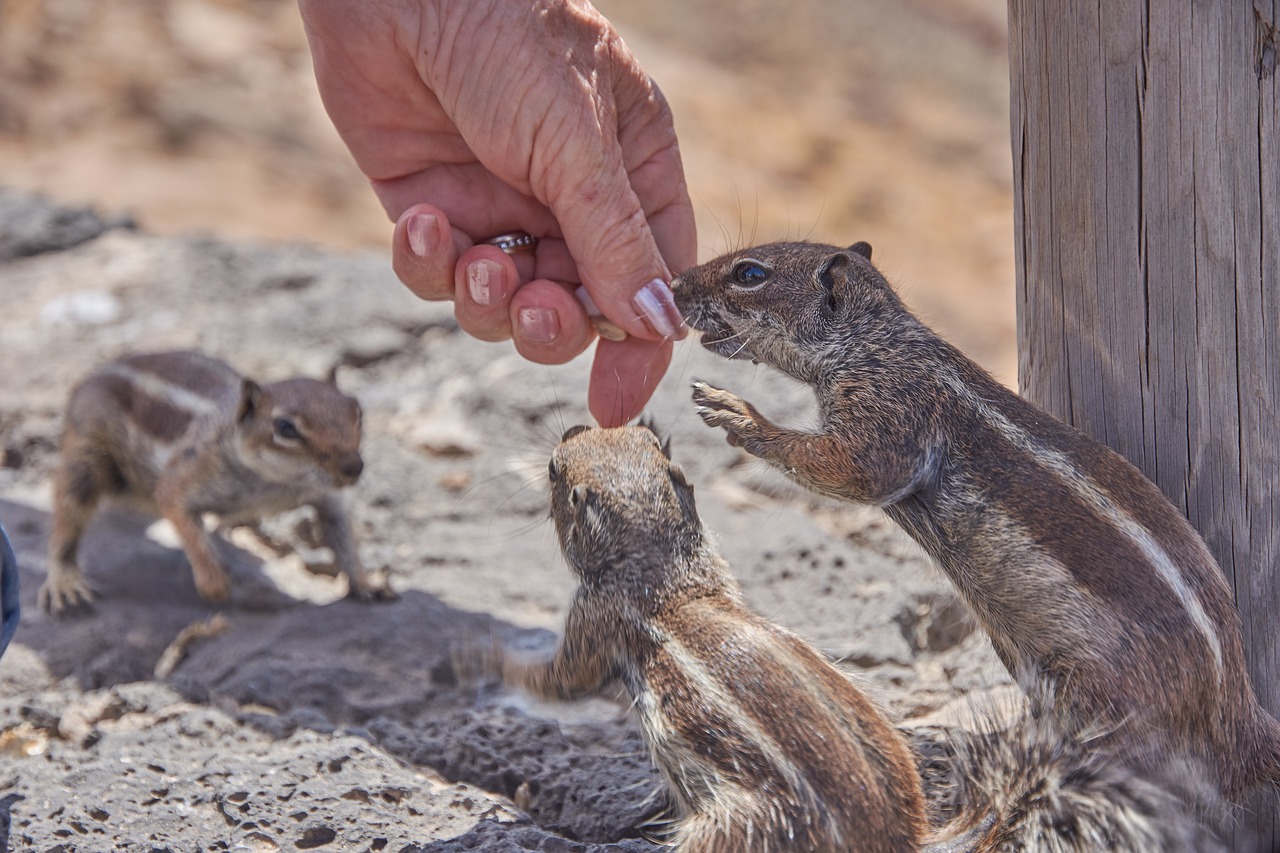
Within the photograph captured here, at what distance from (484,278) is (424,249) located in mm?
219

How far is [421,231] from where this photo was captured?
399 centimetres

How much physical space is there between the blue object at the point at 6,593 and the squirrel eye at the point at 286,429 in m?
1.60

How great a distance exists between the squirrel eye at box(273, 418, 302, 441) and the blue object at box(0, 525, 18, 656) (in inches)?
62.8

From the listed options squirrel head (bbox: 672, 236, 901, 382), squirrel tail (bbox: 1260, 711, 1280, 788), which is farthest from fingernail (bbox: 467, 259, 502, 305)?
squirrel tail (bbox: 1260, 711, 1280, 788)

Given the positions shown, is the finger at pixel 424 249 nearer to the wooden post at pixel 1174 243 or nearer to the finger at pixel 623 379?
the finger at pixel 623 379

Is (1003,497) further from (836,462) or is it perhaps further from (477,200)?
(477,200)

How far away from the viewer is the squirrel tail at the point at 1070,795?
2582mm

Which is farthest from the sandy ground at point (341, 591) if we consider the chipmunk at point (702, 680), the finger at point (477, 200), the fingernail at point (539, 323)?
the finger at point (477, 200)

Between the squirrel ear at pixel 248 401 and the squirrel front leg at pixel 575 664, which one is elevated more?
the squirrel ear at pixel 248 401

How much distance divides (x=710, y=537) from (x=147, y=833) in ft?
5.60

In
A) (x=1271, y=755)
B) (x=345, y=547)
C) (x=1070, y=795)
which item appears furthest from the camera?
(x=345, y=547)

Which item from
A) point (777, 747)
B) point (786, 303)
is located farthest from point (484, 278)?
point (777, 747)

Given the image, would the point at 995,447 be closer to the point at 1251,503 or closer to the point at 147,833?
the point at 1251,503

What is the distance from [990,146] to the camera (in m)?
17.7
